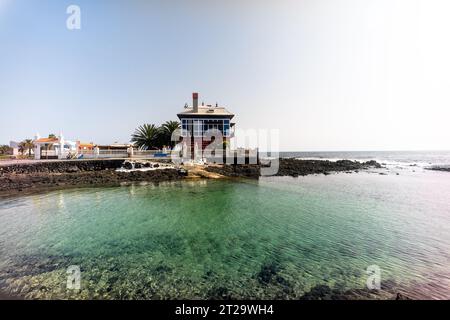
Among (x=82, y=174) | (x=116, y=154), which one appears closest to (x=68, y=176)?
(x=82, y=174)

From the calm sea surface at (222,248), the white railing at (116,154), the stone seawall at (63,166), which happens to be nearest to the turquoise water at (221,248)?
the calm sea surface at (222,248)

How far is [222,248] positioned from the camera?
7.64m

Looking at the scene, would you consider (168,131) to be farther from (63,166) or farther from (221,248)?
(221,248)

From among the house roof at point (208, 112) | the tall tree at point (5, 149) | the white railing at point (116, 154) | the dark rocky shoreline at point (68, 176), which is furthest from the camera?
the tall tree at point (5, 149)

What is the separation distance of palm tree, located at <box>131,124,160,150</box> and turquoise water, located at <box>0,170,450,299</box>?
25023 mm

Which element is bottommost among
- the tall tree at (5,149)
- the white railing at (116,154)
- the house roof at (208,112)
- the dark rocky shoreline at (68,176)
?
the dark rocky shoreline at (68,176)

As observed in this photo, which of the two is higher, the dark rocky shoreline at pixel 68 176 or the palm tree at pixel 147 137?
the palm tree at pixel 147 137

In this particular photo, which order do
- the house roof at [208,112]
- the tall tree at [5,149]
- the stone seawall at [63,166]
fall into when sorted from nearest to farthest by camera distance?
the stone seawall at [63,166] → the house roof at [208,112] → the tall tree at [5,149]

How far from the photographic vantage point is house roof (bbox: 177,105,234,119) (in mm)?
33812

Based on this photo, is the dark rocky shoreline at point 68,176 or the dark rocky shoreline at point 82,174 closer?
the dark rocky shoreline at point 68,176

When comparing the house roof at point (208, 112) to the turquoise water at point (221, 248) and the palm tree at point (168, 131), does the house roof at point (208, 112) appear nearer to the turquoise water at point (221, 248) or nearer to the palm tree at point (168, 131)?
the palm tree at point (168, 131)

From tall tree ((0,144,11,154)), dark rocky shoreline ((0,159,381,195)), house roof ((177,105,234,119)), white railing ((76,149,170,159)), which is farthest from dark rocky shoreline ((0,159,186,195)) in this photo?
tall tree ((0,144,11,154))

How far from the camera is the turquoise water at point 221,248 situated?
5312 mm

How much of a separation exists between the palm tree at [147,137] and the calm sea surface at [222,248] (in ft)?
82.2
